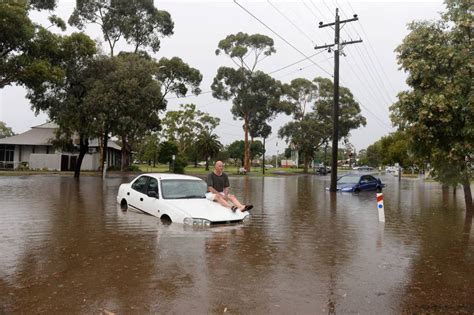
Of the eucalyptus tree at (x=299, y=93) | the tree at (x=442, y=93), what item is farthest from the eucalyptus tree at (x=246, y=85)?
the tree at (x=442, y=93)

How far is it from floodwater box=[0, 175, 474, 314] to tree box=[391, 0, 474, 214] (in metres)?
3.47

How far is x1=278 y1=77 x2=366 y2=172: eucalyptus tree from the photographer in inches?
2579

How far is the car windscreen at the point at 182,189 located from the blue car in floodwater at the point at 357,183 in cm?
1518

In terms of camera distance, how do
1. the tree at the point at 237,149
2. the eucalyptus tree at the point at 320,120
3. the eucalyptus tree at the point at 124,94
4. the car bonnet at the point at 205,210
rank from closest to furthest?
the car bonnet at the point at 205,210 → the eucalyptus tree at the point at 124,94 → the eucalyptus tree at the point at 320,120 → the tree at the point at 237,149

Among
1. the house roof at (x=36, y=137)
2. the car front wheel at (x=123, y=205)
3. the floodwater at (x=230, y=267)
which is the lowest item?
the floodwater at (x=230, y=267)

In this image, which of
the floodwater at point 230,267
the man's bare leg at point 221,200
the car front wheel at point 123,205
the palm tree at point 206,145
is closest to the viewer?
the floodwater at point 230,267

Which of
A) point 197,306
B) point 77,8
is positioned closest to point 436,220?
point 197,306

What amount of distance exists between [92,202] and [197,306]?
11589 mm

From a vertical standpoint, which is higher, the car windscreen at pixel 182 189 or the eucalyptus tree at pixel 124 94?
the eucalyptus tree at pixel 124 94

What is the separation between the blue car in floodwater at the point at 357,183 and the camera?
24.7m

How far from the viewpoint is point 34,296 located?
4.93 m

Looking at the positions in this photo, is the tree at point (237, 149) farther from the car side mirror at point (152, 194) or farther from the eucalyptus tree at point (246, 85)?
the car side mirror at point (152, 194)

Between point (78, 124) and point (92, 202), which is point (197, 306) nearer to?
point (92, 202)

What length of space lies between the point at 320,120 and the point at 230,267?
6258 centimetres
